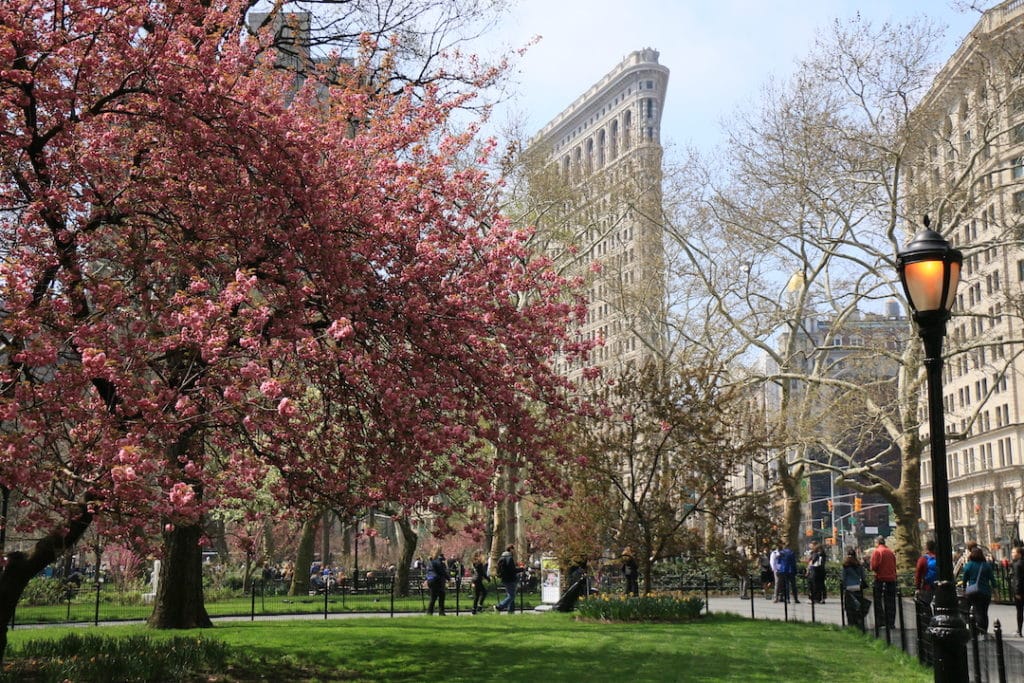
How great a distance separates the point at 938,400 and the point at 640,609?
16540 mm

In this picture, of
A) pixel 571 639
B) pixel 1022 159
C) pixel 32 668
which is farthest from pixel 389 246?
pixel 1022 159

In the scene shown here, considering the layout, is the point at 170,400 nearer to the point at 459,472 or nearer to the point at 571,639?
the point at 459,472

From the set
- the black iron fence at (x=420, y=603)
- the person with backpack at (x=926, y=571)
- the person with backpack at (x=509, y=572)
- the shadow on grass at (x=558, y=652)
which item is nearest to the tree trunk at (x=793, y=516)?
the black iron fence at (x=420, y=603)

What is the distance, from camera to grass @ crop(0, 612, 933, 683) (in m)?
A: 14.2

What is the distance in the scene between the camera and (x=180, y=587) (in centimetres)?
1961

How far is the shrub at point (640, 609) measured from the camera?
76.1 ft

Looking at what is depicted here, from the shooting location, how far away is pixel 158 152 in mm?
12266

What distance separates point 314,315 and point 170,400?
121 inches

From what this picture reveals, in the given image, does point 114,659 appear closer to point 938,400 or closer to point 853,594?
point 938,400

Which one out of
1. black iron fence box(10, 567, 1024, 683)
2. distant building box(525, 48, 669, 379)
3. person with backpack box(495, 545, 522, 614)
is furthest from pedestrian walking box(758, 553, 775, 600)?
person with backpack box(495, 545, 522, 614)

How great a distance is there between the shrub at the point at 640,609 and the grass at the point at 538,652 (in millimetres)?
1122

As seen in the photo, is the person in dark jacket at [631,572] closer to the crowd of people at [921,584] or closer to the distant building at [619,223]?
the crowd of people at [921,584]

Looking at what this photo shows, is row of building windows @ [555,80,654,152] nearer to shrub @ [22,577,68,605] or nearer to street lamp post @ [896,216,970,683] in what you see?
shrub @ [22,577,68,605]

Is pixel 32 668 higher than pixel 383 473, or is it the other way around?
pixel 383 473
